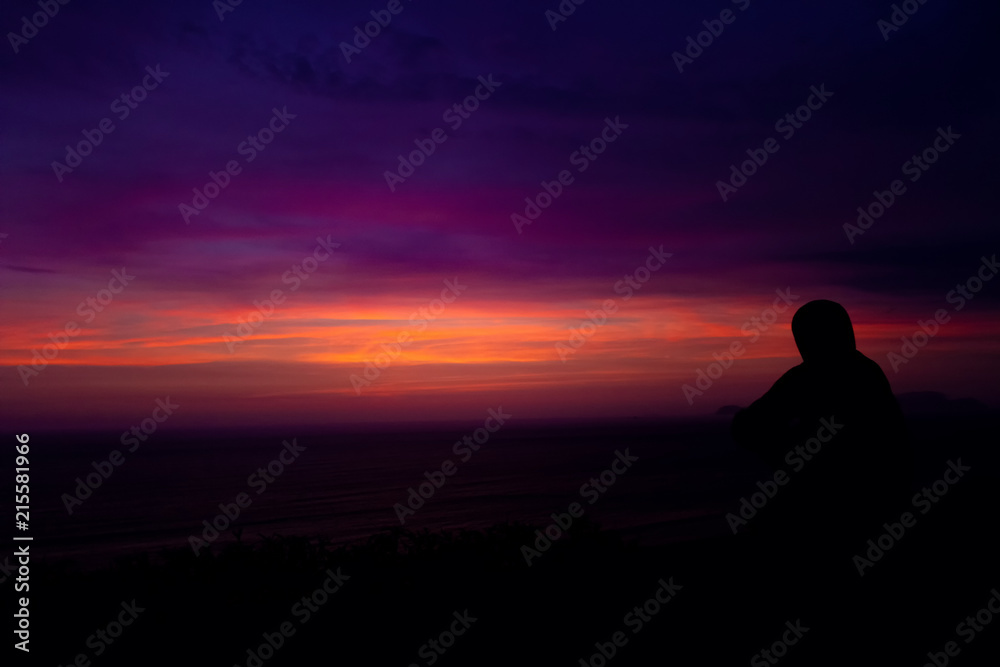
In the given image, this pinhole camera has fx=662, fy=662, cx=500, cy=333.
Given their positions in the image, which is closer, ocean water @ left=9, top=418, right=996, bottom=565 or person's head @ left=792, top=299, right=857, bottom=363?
person's head @ left=792, top=299, right=857, bottom=363

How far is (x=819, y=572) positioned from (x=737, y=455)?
103m

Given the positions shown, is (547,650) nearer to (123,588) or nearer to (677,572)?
(677,572)

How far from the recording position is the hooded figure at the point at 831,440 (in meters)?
3.61

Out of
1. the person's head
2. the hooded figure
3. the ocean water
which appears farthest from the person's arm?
the ocean water

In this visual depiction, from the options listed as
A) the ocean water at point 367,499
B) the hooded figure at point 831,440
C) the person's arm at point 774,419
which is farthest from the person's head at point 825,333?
the ocean water at point 367,499

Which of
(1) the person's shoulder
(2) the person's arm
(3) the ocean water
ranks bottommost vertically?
(3) the ocean water

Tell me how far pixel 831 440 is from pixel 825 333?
23.4 inches

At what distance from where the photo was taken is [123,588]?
5.93 meters

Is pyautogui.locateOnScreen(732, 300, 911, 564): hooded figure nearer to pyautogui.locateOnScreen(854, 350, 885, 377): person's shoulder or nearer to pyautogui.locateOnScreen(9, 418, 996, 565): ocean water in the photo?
pyautogui.locateOnScreen(854, 350, 885, 377): person's shoulder

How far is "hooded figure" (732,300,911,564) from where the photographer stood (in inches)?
142

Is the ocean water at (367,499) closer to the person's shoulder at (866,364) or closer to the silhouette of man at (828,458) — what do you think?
the silhouette of man at (828,458)

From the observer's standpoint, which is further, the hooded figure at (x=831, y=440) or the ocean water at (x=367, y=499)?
the ocean water at (x=367, y=499)

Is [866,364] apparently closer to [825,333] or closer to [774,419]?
[825,333]

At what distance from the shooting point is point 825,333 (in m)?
3.72
